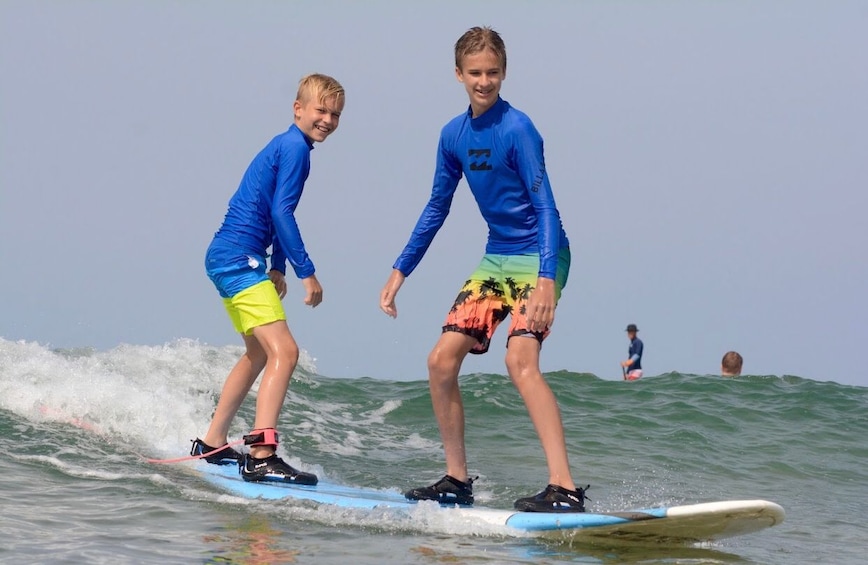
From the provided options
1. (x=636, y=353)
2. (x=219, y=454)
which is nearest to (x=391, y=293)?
(x=219, y=454)

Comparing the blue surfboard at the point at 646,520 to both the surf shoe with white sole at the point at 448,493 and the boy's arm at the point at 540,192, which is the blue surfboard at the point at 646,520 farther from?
the boy's arm at the point at 540,192

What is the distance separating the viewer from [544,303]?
5.16 meters

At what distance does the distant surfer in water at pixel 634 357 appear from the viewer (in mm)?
20812

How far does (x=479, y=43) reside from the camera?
5.34 metres

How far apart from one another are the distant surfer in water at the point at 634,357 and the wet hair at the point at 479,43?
1596 cm

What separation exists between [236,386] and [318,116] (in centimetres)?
176

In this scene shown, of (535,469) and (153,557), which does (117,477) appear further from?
(535,469)

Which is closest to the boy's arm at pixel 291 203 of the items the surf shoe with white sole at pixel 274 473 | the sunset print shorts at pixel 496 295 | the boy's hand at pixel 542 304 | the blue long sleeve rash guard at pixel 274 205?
the blue long sleeve rash guard at pixel 274 205

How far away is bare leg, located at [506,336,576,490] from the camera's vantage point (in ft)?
17.3

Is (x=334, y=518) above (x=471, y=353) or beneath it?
beneath

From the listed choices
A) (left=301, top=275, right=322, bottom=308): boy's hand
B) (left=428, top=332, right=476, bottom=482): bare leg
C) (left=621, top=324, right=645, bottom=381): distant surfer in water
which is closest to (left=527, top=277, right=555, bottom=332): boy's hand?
(left=428, top=332, right=476, bottom=482): bare leg

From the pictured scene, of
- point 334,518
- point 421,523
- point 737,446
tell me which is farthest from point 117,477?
point 737,446

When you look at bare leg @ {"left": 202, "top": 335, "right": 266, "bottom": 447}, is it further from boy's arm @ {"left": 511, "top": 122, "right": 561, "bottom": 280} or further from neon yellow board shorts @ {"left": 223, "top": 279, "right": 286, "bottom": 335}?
boy's arm @ {"left": 511, "top": 122, "right": 561, "bottom": 280}

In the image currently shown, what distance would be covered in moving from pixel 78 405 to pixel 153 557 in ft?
15.2
